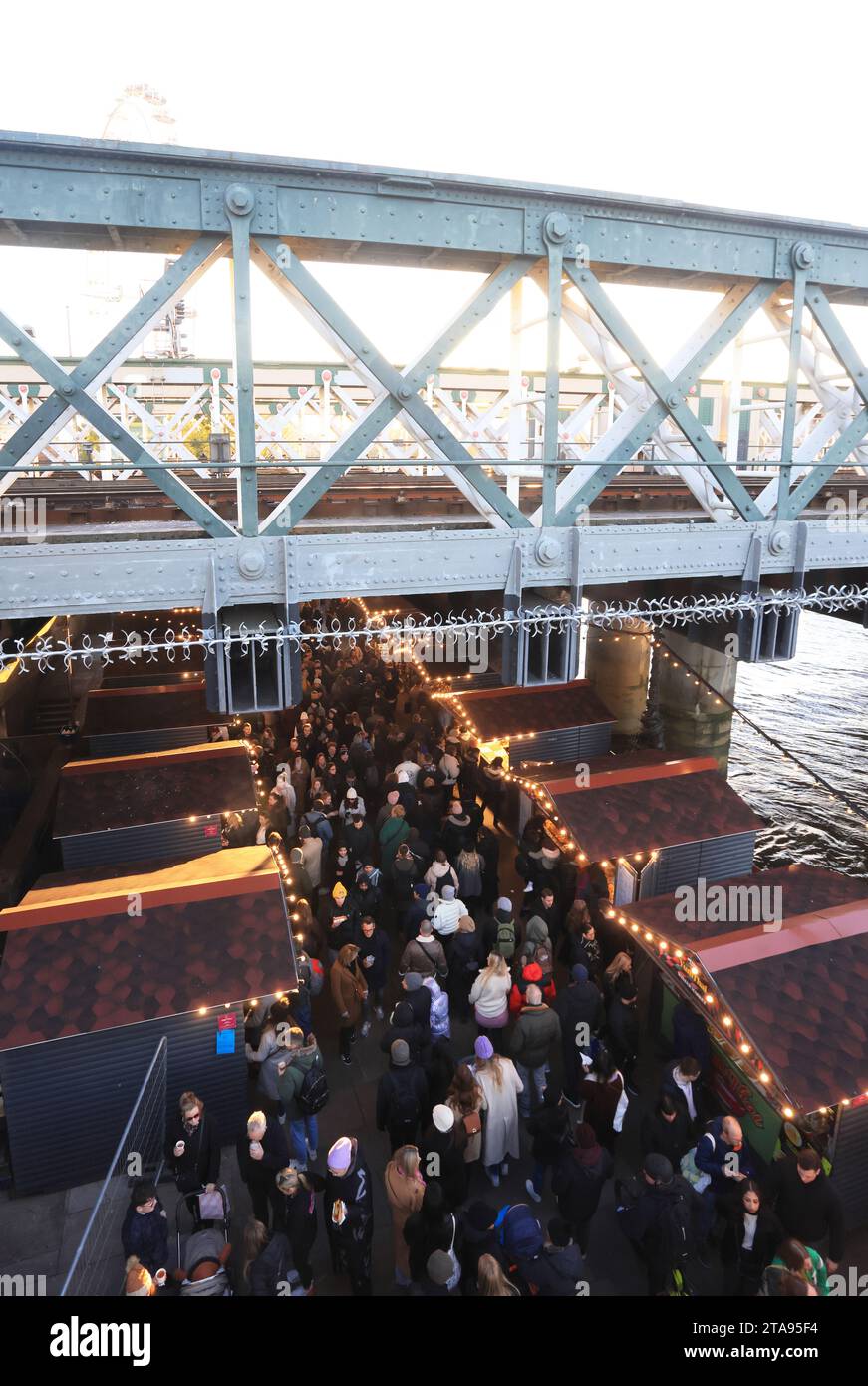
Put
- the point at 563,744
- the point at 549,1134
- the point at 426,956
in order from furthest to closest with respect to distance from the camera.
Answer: the point at 563,744
the point at 426,956
the point at 549,1134

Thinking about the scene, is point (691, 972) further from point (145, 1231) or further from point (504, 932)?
point (145, 1231)

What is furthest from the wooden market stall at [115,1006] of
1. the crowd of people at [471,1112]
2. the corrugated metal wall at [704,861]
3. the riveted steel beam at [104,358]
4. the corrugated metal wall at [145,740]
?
the corrugated metal wall at [145,740]

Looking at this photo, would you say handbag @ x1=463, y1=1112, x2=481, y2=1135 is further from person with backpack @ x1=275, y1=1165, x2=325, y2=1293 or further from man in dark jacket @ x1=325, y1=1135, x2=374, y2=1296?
person with backpack @ x1=275, y1=1165, x2=325, y2=1293

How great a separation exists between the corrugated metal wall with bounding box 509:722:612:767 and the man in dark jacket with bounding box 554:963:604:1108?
5.98 metres

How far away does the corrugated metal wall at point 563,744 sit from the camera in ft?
45.1

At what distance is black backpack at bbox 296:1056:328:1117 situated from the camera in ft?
21.4

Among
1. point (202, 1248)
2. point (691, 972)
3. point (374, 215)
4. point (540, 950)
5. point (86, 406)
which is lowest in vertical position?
point (202, 1248)

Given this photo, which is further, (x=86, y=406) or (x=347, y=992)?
(x=347, y=992)

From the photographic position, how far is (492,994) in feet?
25.3

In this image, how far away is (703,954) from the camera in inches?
279

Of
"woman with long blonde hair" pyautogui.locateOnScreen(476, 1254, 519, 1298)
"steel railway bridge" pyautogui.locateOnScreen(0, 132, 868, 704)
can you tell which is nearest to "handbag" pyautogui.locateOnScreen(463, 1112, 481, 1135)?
"woman with long blonde hair" pyautogui.locateOnScreen(476, 1254, 519, 1298)

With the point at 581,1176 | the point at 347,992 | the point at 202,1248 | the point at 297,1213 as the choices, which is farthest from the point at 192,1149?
the point at 581,1176

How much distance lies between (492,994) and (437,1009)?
549mm

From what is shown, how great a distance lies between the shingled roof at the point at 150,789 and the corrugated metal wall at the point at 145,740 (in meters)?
1.76
